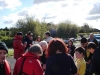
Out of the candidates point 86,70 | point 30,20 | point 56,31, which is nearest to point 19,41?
point 86,70

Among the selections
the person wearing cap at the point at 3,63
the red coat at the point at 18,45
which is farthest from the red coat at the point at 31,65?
the red coat at the point at 18,45

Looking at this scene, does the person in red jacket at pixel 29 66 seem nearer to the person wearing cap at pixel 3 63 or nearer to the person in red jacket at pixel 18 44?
the person wearing cap at pixel 3 63

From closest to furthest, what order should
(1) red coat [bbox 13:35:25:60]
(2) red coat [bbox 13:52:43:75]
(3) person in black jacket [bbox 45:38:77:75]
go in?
(3) person in black jacket [bbox 45:38:77:75] → (2) red coat [bbox 13:52:43:75] → (1) red coat [bbox 13:35:25:60]

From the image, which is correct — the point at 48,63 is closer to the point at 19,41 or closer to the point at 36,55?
the point at 36,55

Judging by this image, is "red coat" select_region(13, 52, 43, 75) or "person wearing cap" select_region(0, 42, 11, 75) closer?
"person wearing cap" select_region(0, 42, 11, 75)

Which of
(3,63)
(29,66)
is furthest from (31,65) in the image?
(3,63)

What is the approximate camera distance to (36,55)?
14.3 ft

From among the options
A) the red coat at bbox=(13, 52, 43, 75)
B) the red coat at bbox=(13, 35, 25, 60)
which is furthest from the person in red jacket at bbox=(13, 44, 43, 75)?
the red coat at bbox=(13, 35, 25, 60)

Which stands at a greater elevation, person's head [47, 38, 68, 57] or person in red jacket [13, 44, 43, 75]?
person's head [47, 38, 68, 57]

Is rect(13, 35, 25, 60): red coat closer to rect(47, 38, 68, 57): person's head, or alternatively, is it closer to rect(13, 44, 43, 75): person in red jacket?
rect(13, 44, 43, 75): person in red jacket

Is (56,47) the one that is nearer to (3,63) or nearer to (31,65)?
(31,65)

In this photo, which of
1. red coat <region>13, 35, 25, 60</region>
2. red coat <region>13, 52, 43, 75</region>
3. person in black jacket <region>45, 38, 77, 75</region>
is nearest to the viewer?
person in black jacket <region>45, 38, 77, 75</region>

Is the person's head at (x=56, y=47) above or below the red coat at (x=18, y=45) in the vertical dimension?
above

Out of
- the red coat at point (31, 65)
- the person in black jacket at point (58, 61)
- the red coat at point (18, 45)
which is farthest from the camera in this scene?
the red coat at point (18, 45)
